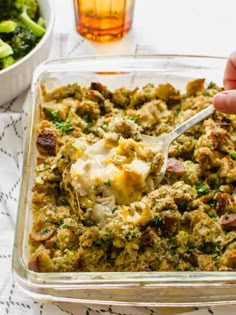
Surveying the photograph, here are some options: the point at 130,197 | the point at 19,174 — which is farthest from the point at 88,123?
the point at 130,197

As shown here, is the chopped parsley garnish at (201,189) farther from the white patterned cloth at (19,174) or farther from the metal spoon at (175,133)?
the white patterned cloth at (19,174)

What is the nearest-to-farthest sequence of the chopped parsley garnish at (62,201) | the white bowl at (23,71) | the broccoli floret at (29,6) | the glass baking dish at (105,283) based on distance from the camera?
the glass baking dish at (105,283) < the chopped parsley garnish at (62,201) < the white bowl at (23,71) < the broccoli floret at (29,6)

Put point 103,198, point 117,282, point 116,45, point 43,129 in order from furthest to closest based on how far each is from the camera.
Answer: point 116,45
point 43,129
point 103,198
point 117,282

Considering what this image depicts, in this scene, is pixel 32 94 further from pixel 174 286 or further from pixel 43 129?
pixel 174 286

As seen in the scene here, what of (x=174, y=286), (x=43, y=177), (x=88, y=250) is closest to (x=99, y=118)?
(x=43, y=177)

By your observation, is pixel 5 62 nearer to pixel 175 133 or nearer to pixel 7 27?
pixel 7 27

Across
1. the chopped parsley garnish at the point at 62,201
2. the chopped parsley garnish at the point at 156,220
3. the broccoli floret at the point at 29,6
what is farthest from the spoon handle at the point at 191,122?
the broccoli floret at the point at 29,6

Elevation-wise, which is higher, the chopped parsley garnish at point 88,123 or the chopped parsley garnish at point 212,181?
the chopped parsley garnish at point 88,123
